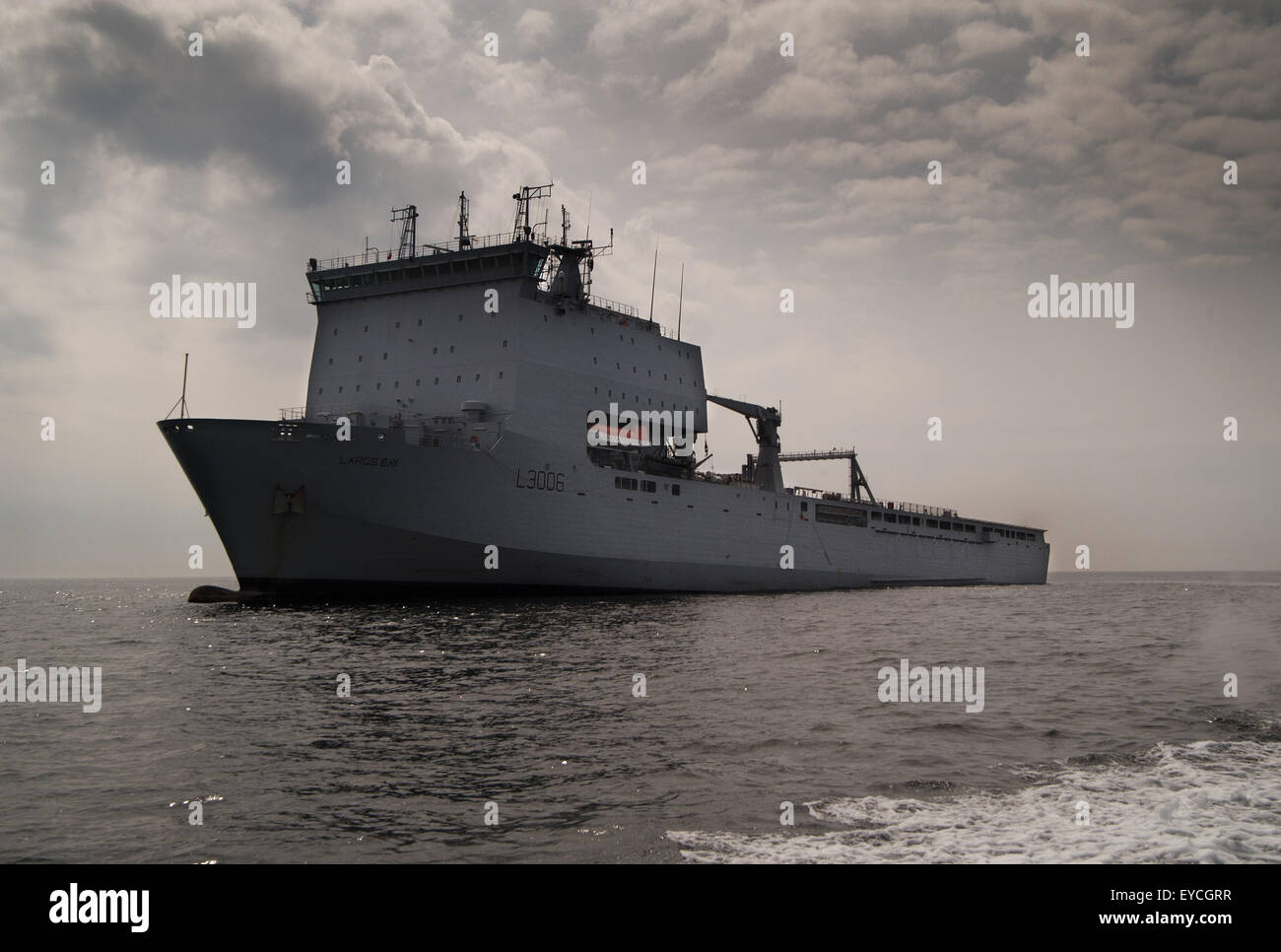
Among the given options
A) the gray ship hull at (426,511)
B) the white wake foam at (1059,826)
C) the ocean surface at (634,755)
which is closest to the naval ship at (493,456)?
the gray ship hull at (426,511)

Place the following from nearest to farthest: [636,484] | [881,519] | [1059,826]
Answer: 1. [1059,826]
2. [636,484]
3. [881,519]

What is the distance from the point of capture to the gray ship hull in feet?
91.7

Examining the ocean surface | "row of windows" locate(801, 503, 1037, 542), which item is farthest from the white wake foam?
"row of windows" locate(801, 503, 1037, 542)

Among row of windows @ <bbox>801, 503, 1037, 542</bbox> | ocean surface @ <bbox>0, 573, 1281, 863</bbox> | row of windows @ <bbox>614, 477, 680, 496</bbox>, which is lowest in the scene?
ocean surface @ <bbox>0, 573, 1281, 863</bbox>

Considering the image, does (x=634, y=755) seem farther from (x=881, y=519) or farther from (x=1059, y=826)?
(x=881, y=519)

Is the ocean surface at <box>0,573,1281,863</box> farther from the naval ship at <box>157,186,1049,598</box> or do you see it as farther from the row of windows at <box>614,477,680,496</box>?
the row of windows at <box>614,477,680,496</box>

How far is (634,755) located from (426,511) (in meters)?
20.6

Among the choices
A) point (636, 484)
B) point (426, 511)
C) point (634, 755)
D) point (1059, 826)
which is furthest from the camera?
point (636, 484)

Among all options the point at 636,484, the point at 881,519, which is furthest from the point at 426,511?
the point at 881,519

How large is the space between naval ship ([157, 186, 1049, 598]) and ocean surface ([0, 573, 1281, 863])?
26.2 ft

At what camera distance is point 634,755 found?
10109 mm

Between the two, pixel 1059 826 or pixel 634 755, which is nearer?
pixel 1059 826
